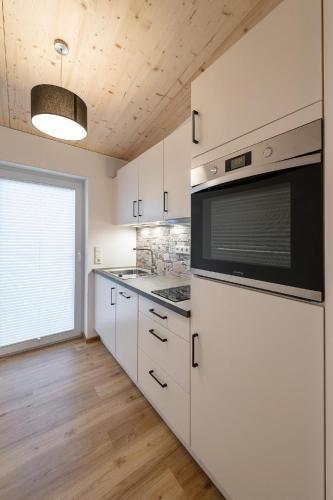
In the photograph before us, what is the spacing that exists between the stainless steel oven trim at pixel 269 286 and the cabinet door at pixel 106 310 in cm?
138

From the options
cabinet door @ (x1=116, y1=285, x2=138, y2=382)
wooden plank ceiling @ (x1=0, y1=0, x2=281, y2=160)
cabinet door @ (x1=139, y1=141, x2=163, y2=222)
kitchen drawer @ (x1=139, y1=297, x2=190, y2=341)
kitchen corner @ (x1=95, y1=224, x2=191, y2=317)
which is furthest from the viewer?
cabinet door @ (x1=139, y1=141, x2=163, y2=222)

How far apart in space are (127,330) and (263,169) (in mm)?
1653

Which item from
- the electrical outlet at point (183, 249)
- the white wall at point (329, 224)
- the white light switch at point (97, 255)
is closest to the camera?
the white wall at point (329, 224)

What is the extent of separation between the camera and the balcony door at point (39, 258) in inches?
90.7

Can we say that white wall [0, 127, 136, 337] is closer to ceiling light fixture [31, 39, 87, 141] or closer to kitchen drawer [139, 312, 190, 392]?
ceiling light fixture [31, 39, 87, 141]

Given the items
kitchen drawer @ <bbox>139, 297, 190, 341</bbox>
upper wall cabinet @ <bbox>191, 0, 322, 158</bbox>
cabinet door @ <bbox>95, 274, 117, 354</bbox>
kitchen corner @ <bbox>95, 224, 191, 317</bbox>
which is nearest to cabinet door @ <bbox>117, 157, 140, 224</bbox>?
kitchen corner @ <bbox>95, 224, 191, 317</bbox>

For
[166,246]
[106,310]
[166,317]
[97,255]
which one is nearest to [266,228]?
[166,317]

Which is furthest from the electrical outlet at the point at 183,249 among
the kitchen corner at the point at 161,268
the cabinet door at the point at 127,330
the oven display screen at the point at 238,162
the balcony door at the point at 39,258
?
the balcony door at the point at 39,258

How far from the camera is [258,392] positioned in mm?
820

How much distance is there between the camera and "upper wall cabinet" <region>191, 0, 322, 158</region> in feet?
2.21

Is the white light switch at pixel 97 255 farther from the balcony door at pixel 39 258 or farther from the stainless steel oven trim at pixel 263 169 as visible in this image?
the stainless steel oven trim at pixel 263 169

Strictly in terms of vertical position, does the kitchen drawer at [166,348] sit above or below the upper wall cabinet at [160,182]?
below

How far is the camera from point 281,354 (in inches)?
29.2

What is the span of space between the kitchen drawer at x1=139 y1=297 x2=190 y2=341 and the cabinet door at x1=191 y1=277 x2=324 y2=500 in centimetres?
8
